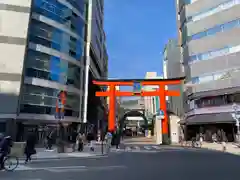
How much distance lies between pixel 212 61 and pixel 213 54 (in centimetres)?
108

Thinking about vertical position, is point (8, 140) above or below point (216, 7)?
below

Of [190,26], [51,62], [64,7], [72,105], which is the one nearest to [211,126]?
[190,26]

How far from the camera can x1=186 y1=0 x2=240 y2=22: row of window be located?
109ft

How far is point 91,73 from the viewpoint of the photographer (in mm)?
39938

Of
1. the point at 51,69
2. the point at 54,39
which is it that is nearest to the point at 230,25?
the point at 54,39

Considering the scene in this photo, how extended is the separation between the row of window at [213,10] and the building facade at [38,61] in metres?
17.6

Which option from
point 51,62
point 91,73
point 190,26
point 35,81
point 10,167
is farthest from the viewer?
point 91,73

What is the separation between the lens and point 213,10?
35031 millimetres

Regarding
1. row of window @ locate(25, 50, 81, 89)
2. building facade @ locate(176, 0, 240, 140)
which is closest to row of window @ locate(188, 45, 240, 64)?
building facade @ locate(176, 0, 240, 140)

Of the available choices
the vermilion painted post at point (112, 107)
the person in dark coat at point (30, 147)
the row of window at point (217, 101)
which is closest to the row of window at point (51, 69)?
the vermilion painted post at point (112, 107)

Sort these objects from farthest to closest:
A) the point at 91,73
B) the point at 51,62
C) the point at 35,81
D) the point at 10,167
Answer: the point at 91,73
the point at 51,62
the point at 35,81
the point at 10,167

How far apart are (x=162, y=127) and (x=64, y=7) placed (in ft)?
69.5

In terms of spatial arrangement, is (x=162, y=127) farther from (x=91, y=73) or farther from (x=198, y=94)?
(x=91, y=73)

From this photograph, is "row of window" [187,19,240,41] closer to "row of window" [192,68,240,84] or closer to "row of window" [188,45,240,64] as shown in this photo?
"row of window" [188,45,240,64]
